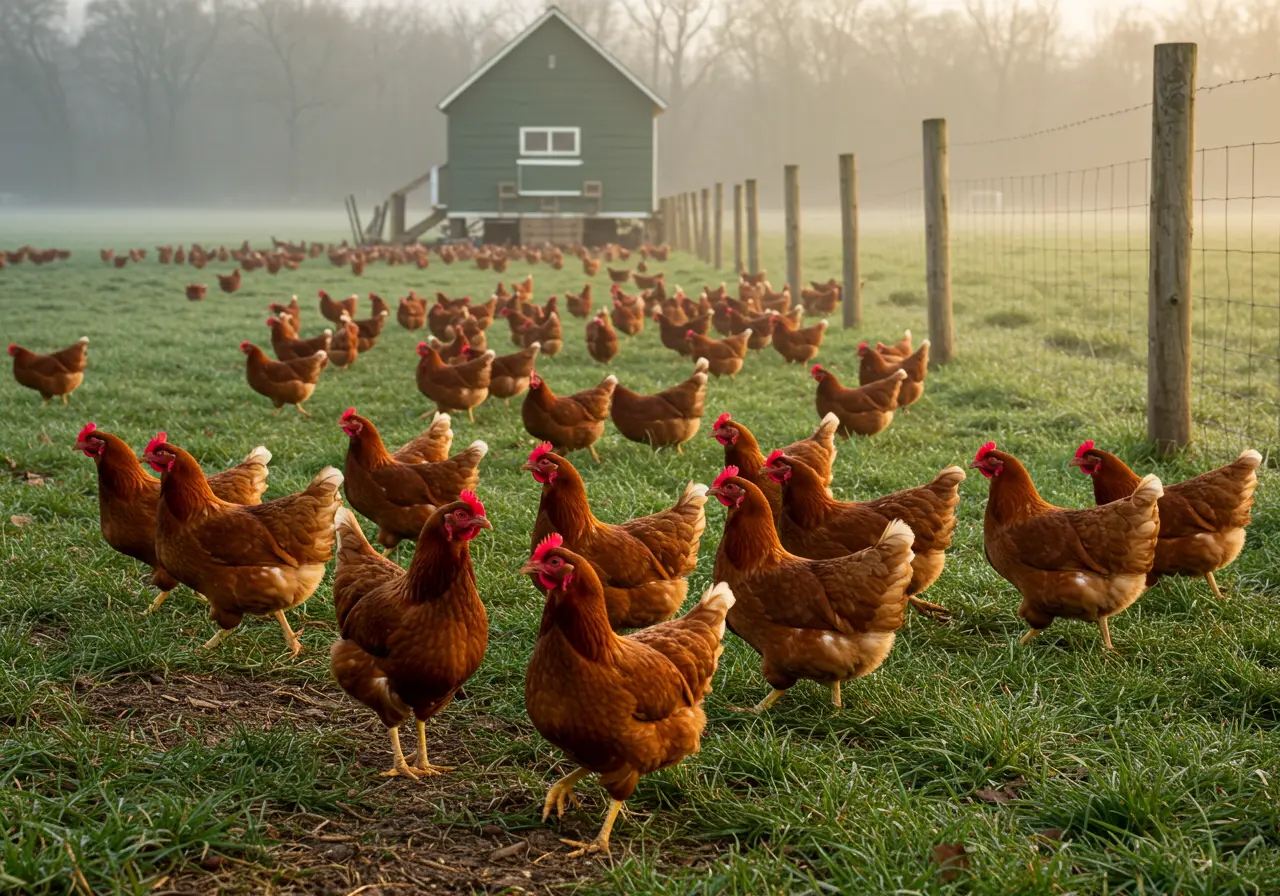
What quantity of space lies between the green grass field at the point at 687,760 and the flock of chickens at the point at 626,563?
19 centimetres

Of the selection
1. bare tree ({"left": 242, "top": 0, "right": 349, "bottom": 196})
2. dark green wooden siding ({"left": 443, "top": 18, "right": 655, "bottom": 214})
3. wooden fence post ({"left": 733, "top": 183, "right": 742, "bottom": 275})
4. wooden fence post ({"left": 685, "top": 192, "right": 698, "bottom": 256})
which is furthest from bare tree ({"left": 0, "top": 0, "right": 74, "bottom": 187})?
wooden fence post ({"left": 733, "top": 183, "right": 742, "bottom": 275})

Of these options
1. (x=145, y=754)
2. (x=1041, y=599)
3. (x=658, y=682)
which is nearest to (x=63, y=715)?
(x=145, y=754)

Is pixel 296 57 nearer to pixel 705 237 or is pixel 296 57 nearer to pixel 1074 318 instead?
pixel 705 237

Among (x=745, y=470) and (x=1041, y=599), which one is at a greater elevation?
(x=745, y=470)

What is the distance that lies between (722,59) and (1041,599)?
88.1 metres

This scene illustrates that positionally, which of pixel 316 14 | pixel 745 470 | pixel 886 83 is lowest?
pixel 745 470

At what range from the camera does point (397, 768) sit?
3.61 meters

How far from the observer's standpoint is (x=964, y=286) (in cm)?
2100

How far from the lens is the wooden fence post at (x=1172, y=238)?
268 inches

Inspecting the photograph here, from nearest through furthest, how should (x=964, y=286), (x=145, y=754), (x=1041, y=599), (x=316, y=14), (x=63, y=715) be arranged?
(x=145, y=754) → (x=63, y=715) → (x=1041, y=599) → (x=964, y=286) → (x=316, y=14)

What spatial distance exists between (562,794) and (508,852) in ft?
0.96

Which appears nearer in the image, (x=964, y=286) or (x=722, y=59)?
(x=964, y=286)

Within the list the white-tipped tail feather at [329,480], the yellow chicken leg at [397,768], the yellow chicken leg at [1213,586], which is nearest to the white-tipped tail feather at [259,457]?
the white-tipped tail feather at [329,480]

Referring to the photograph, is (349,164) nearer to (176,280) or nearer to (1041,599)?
(176,280)
